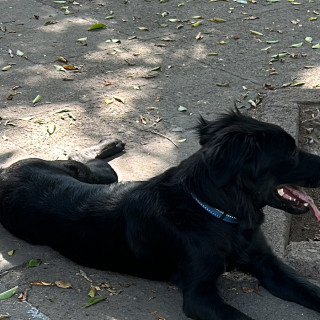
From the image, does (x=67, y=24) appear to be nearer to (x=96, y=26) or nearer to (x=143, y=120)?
(x=96, y=26)

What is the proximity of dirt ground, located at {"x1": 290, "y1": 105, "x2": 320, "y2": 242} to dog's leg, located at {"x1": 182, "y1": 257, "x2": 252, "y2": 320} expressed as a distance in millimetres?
1118

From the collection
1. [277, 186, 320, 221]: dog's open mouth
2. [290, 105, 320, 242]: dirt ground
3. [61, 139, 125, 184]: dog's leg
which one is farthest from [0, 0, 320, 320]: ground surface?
[277, 186, 320, 221]: dog's open mouth

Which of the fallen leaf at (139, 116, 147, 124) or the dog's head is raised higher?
the dog's head

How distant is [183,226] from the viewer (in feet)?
14.7

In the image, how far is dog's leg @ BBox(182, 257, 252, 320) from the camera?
4.32m

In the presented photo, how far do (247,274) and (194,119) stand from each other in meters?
2.40

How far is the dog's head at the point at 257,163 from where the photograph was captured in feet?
13.7

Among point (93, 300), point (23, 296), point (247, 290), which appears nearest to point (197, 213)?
point (247, 290)

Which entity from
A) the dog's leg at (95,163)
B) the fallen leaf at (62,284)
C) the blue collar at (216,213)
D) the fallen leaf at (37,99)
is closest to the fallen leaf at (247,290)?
the blue collar at (216,213)

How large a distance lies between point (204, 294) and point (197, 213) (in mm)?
474

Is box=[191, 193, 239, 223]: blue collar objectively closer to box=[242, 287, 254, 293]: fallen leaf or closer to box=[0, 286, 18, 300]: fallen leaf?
box=[242, 287, 254, 293]: fallen leaf

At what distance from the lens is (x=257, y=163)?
4.25 metres

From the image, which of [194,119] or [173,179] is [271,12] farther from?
[173,179]

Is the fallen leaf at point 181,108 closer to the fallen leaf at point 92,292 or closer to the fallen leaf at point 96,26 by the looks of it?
the fallen leaf at point 96,26
